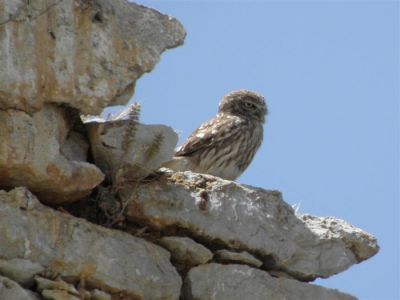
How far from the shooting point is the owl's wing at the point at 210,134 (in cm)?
950

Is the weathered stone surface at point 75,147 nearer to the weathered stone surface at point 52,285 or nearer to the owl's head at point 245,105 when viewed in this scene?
the weathered stone surface at point 52,285

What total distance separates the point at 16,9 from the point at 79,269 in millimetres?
1327

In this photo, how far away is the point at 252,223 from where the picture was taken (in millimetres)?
6520

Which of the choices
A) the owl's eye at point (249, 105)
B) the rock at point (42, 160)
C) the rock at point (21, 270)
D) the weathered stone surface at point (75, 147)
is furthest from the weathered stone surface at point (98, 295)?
the owl's eye at point (249, 105)

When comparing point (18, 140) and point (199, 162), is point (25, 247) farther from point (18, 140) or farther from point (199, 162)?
point (199, 162)

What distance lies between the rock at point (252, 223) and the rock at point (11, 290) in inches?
40.9

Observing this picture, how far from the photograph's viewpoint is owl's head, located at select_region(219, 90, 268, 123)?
10.8 metres

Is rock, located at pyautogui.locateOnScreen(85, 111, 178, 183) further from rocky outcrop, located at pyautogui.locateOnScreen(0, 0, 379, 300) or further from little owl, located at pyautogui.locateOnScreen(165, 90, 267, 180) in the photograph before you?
little owl, located at pyautogui.locateOnScreen(165, 90, 267, 180)

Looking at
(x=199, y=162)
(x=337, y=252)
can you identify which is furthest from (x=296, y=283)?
(x=199, y=162)

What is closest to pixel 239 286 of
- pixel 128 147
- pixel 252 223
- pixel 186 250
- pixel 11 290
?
pixel 186 250

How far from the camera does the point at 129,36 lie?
6.25m

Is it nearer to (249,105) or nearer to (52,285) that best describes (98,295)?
(52,285)

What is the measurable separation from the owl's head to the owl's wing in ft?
1.15

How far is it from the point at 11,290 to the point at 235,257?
1532 millimetres
